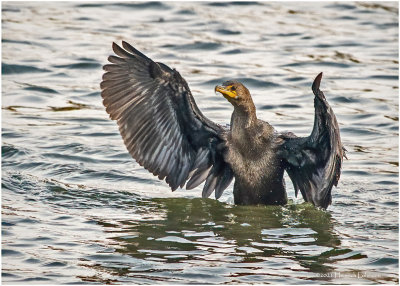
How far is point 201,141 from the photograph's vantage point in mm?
9414

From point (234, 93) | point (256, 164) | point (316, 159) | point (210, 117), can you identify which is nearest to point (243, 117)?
point (234, 93)

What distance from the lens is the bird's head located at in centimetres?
893

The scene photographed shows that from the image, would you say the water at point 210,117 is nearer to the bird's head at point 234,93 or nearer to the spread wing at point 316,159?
the spread wing at point 316,159


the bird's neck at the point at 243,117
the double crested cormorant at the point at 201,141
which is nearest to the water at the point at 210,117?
the double crested cormorant at the point at 201,141

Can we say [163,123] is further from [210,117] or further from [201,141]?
[210,117]

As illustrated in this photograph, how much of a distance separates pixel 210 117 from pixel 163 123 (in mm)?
3387

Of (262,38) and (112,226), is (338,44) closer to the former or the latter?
(262,38)

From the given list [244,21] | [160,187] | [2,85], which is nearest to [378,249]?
[160,187]

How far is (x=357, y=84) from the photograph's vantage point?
13.9 meters

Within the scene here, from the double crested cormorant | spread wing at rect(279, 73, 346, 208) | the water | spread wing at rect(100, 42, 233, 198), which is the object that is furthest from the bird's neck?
the water

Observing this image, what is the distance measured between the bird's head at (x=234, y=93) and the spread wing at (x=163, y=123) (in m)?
0.34

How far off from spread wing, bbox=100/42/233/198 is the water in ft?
1.32

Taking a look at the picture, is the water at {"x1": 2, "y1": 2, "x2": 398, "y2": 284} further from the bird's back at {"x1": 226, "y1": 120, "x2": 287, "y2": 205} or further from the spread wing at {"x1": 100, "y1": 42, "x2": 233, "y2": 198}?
the spread wing at {"x1": 100, "y1": 42, "x2": 233, "y2": 198}

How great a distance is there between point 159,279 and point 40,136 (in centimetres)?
491
